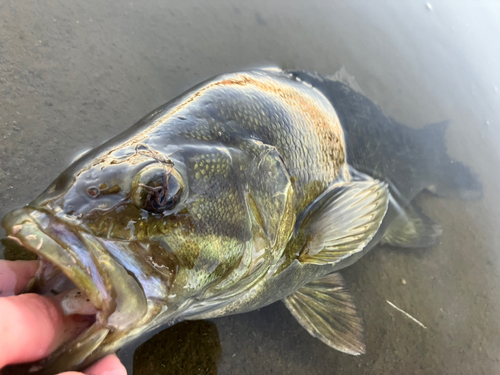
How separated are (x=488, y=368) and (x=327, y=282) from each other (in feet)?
5.24

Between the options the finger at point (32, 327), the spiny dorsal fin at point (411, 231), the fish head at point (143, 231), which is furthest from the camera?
the spiny dorsal fin at point (411, 231)

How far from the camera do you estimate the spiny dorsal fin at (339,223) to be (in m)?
1.84

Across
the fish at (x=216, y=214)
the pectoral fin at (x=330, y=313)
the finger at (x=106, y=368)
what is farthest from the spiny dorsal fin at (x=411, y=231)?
the finger at (x=106, y=368)

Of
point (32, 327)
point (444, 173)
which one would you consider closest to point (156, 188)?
point (32, 327)

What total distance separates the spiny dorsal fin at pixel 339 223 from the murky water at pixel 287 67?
0.62m

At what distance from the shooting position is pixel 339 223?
1.87m

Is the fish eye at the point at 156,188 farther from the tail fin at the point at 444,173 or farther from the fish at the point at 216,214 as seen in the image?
the tail fin at the point at 444,173

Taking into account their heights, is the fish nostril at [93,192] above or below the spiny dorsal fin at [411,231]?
above

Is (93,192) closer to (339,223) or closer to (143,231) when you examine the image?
(143,231)

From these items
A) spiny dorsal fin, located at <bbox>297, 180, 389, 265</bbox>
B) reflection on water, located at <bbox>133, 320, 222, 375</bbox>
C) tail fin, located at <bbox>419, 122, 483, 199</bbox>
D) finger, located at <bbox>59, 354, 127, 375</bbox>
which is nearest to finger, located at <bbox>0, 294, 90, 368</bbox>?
finger, located at <bbox>59, 354, 127, 375</bbox>

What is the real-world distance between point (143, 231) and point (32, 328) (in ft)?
1.36

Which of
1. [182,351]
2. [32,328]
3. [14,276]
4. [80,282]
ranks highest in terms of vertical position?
[80,282]

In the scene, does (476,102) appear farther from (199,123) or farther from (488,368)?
(199,123)

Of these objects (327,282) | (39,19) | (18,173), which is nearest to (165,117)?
(18,173)
